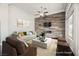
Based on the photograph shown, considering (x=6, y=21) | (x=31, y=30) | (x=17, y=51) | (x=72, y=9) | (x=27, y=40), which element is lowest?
(x=17, y=51)

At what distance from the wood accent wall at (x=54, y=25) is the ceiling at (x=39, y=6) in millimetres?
93

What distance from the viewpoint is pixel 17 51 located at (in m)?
2.73

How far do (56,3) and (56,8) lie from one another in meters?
0.10

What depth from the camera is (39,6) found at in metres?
2.73

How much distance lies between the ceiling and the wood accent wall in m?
0.09

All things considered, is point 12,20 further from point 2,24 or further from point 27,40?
point 27,40

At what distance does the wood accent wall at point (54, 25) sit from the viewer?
2.73 metres

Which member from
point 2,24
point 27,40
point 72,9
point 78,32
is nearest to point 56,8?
point 72,9

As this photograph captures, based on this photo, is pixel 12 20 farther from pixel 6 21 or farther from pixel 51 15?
pixel 51 15

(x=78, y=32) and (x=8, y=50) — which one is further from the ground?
(x=78, y=32)

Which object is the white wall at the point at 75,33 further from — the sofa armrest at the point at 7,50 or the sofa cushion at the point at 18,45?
the sofa armrest at the point at 7,50

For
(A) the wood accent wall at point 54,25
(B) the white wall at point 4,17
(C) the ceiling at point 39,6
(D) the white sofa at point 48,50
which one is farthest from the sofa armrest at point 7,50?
(C) the ceiling at point 39,6

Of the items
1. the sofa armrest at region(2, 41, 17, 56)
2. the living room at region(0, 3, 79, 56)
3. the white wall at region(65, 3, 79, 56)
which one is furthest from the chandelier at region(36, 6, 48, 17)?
the sofa armrest at region(2, 41, 17, 56)

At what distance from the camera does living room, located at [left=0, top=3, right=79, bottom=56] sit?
270 cm
